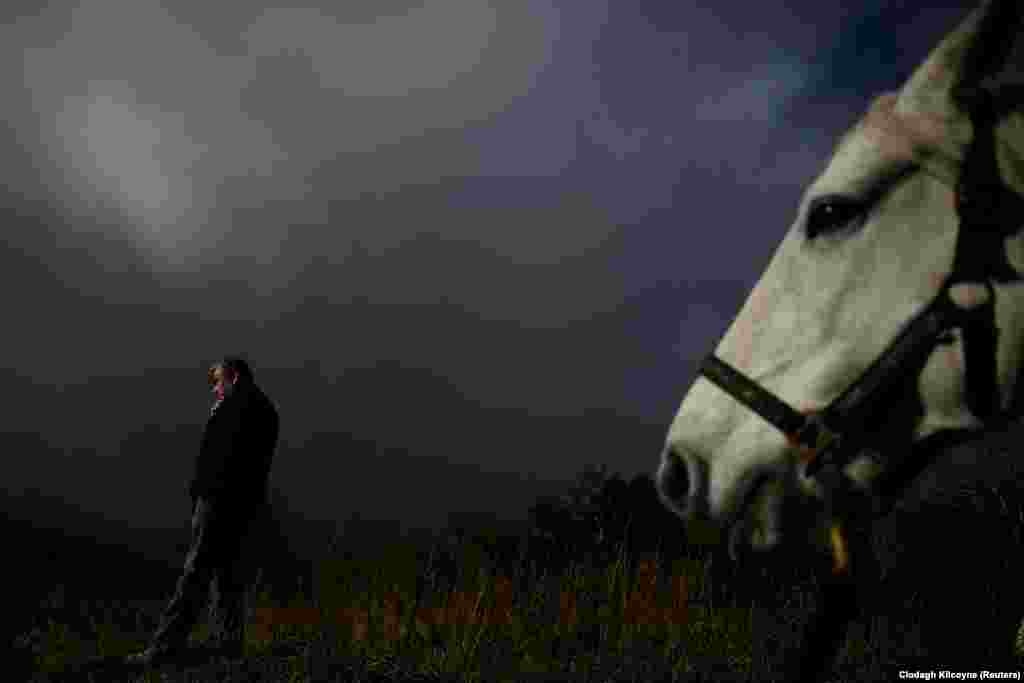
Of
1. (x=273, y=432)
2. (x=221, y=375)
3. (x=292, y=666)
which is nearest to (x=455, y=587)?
(x=292, y=666)

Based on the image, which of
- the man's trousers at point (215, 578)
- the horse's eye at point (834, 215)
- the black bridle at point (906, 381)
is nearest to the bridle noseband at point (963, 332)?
the black bridle at point (906, 381)

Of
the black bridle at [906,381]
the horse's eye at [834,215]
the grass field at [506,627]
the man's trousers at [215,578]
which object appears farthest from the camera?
the man's trousers at [215,578]

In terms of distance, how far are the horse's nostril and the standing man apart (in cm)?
493

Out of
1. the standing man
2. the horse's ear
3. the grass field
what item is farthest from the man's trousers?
the horse's ear

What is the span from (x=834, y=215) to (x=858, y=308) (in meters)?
0.25

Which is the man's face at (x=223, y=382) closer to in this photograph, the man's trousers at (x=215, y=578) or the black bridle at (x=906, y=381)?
the man's trousers at (x=215, y=578)

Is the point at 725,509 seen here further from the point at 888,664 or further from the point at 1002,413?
the point at 888,664

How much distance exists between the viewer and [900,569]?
8539mm

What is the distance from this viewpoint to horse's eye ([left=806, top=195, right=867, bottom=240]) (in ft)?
6.35

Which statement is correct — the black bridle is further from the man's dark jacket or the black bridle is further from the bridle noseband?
the man's dark jacket

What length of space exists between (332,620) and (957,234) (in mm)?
5774

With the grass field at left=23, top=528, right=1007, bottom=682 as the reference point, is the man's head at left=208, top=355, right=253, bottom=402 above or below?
above

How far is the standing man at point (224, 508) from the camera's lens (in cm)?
597

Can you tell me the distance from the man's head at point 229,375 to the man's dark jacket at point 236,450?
55 millimetres
